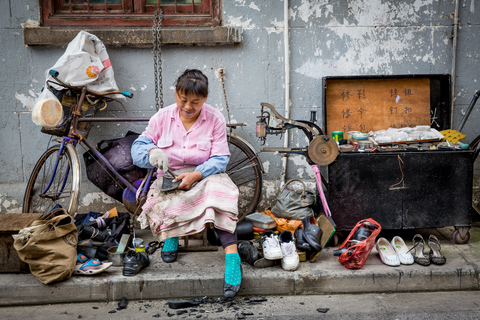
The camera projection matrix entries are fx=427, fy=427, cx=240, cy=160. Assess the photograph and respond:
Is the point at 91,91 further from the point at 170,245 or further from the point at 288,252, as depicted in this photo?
the point at 288,252

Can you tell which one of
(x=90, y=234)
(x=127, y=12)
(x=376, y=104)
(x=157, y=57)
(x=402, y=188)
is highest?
(x=127, y=12)

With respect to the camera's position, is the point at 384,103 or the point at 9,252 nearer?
the point at 9,252

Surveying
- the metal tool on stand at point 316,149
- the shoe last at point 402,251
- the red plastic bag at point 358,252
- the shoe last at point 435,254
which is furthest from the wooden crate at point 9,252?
the shoe last at point 435,254

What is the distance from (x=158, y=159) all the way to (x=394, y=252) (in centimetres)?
221

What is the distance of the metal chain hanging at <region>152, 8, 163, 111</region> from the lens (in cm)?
466

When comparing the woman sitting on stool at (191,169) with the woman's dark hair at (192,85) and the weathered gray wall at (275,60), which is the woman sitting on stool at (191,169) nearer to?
the woman's dark hair at (192,85)

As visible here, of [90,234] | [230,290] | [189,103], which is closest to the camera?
[230,290]

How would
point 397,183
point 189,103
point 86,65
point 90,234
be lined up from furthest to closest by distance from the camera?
1. point 86,65
2. point 397,183
3. point 90,234
4. point 189,103

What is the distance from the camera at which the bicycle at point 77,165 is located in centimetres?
420

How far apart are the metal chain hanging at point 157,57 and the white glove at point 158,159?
4.89 feet

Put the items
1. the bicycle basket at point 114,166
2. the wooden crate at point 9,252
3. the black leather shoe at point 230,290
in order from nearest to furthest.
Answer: the black leather shoe at point 230,290 → the wooden crate at point 9,252 → the bicycle basket at point 114,166

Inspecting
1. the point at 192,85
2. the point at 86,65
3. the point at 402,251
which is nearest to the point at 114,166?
the point at 86,65

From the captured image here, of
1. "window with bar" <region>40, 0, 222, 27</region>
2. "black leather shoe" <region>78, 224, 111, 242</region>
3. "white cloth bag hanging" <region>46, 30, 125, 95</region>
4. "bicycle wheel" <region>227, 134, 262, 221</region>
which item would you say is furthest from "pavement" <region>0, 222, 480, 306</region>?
"window with bar" <region>40, 0, 222, 27</region>

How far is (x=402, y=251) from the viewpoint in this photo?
3791 millimetres
